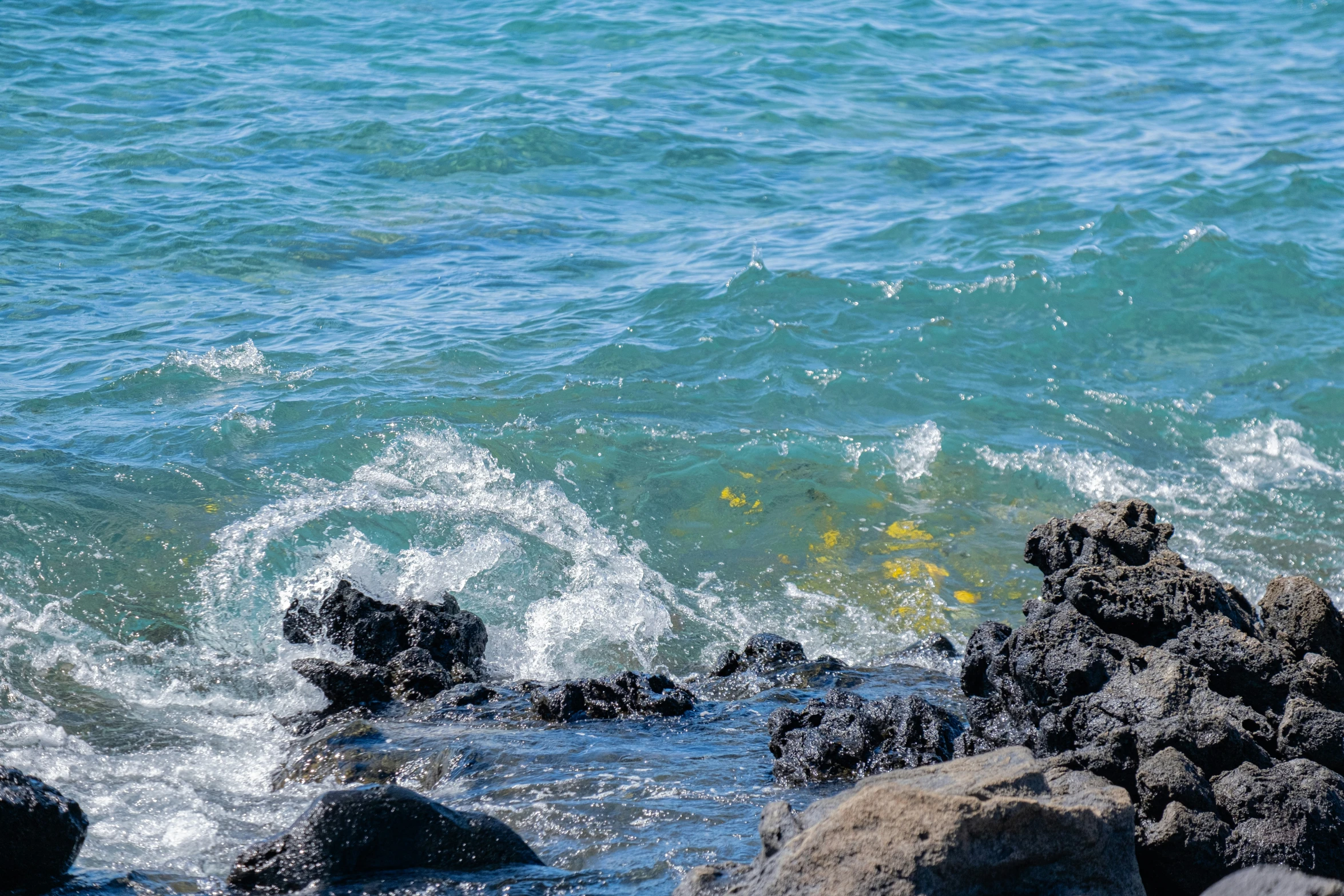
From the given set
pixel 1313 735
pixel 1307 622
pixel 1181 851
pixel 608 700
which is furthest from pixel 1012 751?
pixel 608 700

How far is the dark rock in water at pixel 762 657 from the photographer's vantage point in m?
6.68

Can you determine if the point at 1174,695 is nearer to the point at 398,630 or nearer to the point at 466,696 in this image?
the point at 466,696

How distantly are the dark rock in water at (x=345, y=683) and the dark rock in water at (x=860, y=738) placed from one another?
1.93 meters

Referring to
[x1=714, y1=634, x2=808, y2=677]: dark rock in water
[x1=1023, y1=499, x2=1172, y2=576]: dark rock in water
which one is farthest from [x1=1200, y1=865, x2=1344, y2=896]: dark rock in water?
[x1=714, y1=634, x2=808, y2=677]: dark rock in water

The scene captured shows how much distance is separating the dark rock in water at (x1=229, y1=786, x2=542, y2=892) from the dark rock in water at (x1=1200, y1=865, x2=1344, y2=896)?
227 centimetres

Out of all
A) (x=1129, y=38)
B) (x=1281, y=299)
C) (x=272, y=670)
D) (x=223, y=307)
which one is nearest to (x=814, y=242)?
(x=1281, y=299)

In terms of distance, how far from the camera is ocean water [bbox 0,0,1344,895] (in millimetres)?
6023

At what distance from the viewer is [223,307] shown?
11.1 metres

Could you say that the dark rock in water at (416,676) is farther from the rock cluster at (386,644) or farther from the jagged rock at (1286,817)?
the jagged rock at (1286,817)

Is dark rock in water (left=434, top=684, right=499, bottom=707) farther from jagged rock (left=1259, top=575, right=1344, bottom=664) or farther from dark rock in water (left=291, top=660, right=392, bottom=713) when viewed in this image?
jagged rock (left=1259, top=575, right=1344, bottom=664)

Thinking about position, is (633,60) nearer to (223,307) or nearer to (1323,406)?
(223,307)

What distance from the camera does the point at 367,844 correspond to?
4.14 metres

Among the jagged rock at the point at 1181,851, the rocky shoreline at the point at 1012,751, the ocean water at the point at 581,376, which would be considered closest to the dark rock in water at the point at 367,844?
the rocky shoreline at the point at 1012,751

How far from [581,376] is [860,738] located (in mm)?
5679
